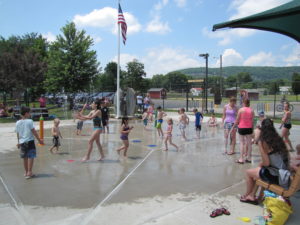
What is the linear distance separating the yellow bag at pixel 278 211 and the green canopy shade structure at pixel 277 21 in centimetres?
251

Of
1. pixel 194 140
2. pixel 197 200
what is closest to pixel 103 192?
pixel 197 200

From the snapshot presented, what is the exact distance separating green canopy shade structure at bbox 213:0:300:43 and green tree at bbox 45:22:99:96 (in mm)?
20886

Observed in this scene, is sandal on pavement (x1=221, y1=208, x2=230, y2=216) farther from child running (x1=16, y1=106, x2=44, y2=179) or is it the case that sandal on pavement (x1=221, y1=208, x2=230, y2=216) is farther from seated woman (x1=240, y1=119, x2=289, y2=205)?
child running (x1=16, y1=106, x2=44, y2=179)

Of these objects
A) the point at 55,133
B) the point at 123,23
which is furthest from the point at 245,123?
the point at 123,23

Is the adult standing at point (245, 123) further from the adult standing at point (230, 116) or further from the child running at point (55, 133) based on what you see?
the child running at point (55, 133)

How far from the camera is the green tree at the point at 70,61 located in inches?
944

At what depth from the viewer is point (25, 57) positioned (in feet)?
66.1

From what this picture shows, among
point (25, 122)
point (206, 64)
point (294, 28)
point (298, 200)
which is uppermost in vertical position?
point (206, 64)

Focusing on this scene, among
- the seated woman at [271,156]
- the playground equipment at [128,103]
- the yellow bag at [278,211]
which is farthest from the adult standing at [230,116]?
the playground equipment at [128,103]

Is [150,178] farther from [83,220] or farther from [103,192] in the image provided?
[83,220]

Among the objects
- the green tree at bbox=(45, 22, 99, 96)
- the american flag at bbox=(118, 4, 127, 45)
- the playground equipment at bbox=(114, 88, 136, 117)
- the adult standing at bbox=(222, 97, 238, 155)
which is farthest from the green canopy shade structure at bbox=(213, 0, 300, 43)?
the green tree at bbox=(45, 22, 99, 96)

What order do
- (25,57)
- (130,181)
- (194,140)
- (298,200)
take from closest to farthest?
(298,200)
(130,181)
(194,140)
(25,57)

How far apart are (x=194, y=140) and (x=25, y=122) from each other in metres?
6.72

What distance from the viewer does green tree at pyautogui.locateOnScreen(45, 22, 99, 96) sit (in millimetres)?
23969
